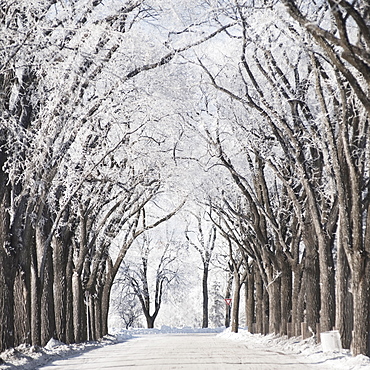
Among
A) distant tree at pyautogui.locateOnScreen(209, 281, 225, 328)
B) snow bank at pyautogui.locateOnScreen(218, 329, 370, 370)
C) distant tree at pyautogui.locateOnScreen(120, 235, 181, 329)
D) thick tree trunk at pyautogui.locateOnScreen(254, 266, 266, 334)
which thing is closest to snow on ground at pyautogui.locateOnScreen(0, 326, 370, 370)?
snow bank at pyautogui.locateOnScreen(218, 329, 370, 370)

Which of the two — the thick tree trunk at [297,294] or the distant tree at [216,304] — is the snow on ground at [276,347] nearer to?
the thick tree trunk at [297,294]

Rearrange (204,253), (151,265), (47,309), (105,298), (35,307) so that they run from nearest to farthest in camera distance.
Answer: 1. (35,307)
2. (47,309)
3. (105,298)
4. (204,253)
5. (151,265)

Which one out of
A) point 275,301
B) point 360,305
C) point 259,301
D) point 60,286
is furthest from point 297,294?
point 360,305

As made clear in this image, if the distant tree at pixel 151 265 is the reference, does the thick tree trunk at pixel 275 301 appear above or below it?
below

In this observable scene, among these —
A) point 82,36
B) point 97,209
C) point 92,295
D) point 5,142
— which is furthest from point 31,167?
point 92,295

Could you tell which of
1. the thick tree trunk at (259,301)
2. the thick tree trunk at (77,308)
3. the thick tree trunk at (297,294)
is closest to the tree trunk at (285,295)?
the thick tree trunk at (297,294)

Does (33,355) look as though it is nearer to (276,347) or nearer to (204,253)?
(276,347)

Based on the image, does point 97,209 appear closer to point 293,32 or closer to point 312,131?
point 312,131

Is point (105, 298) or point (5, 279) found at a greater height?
point (5, 279)

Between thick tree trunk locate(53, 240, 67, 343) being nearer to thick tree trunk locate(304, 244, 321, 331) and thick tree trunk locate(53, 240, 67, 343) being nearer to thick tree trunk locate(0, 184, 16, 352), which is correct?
thick tree trunk locate(0, 184, 16, 352)

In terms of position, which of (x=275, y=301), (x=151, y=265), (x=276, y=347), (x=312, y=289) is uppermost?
(x=151, y=265)

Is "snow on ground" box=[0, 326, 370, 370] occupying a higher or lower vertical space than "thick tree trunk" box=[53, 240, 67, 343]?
lower

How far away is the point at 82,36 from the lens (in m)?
13.1

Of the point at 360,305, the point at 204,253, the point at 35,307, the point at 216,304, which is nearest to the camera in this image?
the point at 360,305
